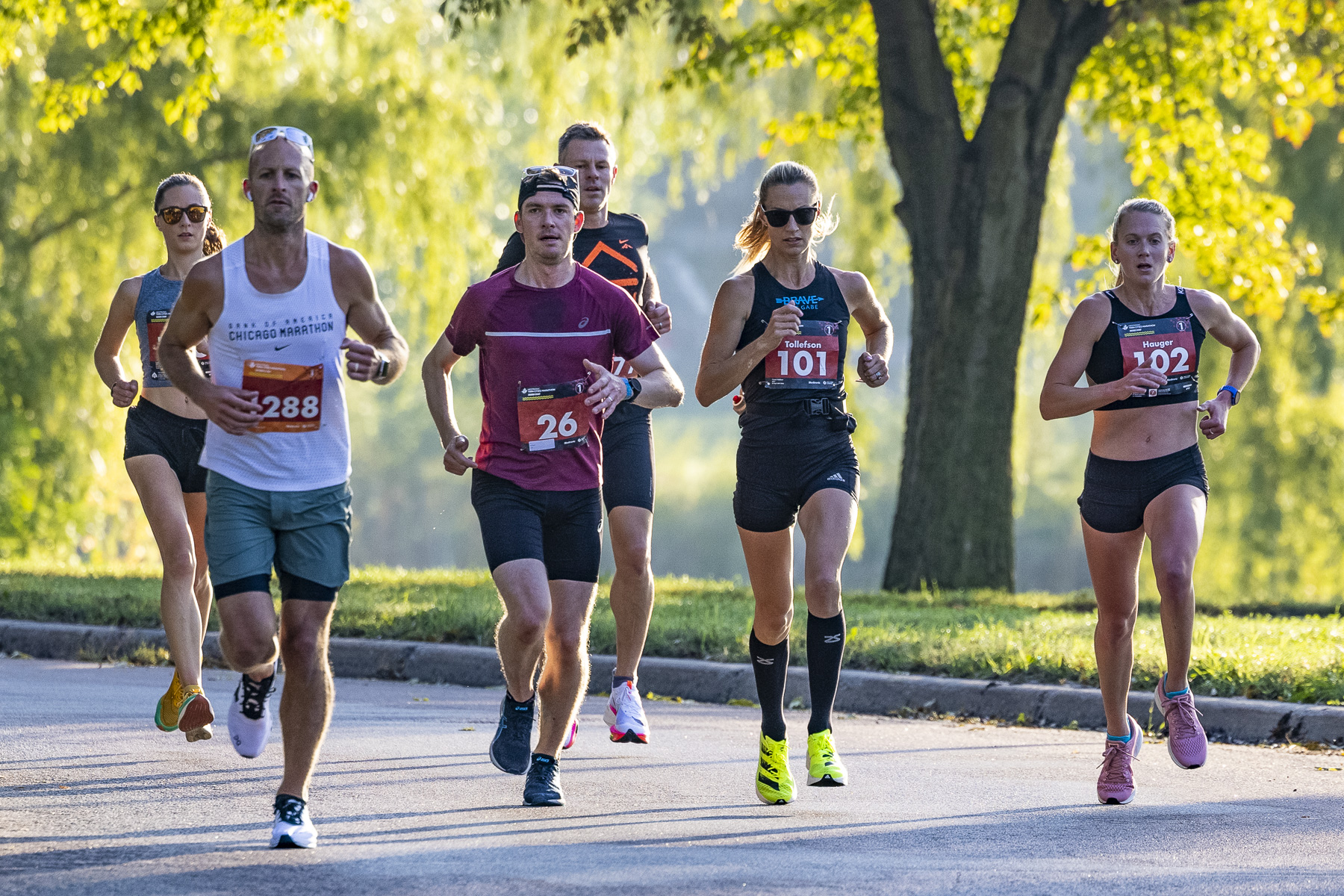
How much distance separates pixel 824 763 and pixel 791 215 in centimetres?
194

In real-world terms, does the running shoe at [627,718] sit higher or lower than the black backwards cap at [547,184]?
lower

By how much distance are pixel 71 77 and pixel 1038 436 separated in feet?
147

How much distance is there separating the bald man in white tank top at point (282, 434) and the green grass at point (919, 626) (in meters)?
5.15

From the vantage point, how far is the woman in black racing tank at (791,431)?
6508mm

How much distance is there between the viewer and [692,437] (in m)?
77.1

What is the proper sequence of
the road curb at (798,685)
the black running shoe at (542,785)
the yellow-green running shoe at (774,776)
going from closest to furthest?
the black running shoe at (542,785)
the yellow-green running shoe at (774,776)
the road curb at (798,685)

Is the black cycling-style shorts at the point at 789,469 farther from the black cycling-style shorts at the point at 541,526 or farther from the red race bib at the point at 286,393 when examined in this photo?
the red race bib at the point at 286,393

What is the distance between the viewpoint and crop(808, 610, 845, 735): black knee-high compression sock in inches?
261

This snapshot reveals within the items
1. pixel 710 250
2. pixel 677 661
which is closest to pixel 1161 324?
pixel 677 661

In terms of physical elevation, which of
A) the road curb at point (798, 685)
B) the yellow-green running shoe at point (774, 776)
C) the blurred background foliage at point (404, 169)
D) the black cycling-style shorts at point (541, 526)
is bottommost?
the road curb at point (798, 685)

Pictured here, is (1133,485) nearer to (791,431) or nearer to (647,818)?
(791,431)

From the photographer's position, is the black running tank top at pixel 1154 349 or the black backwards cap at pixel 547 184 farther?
the black running tank top at pixel 1154 349

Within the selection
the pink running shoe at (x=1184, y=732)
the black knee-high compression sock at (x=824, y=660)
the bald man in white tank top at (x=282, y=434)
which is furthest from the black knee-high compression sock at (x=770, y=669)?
the bald man in white tank top at (x=282, y=434)

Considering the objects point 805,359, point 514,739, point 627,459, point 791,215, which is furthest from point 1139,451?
point 514,739
